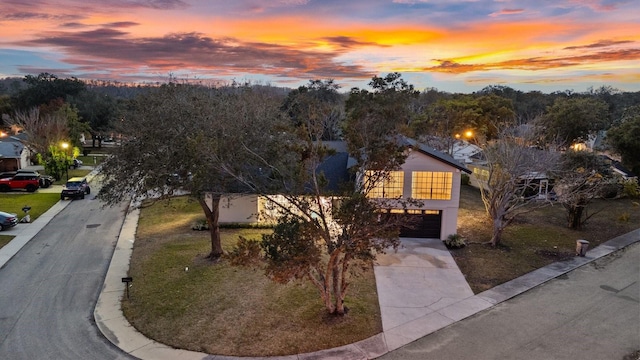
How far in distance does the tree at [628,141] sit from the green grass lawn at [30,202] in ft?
146

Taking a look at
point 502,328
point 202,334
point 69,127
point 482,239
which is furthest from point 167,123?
point 69,127

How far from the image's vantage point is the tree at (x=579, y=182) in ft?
72.9

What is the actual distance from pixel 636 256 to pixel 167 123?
73.9 feet

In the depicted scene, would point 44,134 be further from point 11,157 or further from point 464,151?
point 464,151

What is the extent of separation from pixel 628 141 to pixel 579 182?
17299 millimetres

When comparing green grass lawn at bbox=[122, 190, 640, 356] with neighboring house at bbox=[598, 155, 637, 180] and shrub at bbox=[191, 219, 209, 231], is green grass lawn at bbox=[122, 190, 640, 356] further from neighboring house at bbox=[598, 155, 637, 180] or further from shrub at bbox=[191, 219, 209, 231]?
neighboring house at bbox=[598, 155, 637, 180]

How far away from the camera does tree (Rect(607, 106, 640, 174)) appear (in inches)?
1371

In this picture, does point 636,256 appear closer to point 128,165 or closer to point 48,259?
point 128,165

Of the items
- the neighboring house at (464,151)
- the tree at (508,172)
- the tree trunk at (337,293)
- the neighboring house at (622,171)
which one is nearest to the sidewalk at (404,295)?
the tree trunk at (337,293)

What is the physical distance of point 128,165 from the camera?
663 inches

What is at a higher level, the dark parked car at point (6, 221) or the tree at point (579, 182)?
the tree at point (579, 182)

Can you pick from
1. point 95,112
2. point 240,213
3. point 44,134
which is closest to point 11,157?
point 44,134

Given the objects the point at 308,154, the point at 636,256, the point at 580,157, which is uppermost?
the point at 308,154

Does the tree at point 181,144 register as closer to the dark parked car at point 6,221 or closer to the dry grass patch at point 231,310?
the dry grass patch at point 231,310
